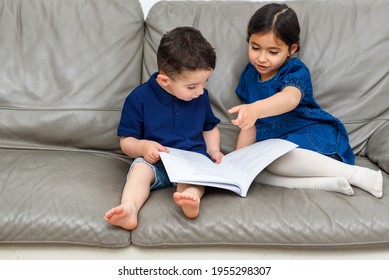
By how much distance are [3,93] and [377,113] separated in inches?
58.4

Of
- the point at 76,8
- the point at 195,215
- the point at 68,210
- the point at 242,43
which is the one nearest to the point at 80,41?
the point at 76,8

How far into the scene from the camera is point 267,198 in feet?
5.01

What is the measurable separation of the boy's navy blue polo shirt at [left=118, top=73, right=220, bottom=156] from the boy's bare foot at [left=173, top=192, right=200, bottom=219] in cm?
39

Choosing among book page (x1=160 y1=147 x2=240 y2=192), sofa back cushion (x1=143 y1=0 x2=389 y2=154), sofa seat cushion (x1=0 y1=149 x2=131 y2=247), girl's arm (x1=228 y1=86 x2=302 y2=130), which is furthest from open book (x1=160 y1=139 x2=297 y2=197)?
sofa back cushion (x1=143 y1=0 x2=389 y2=154)

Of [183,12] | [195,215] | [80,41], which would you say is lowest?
[195,215]

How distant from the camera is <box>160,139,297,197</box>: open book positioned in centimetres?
143

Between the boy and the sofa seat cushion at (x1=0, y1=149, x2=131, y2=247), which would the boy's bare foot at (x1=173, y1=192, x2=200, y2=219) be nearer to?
the boy

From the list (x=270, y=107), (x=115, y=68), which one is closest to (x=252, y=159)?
(x=270, y=107)

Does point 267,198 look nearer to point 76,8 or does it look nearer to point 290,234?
point 290,234

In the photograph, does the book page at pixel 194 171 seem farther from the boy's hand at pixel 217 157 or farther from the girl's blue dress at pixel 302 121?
the girl's blue dress at pixel 302 121

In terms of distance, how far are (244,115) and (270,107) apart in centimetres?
19

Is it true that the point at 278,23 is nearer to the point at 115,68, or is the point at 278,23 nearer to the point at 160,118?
the point at 160,118

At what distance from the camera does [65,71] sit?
6.61ft

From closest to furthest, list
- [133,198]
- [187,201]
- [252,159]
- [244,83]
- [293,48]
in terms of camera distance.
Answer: [187,201]
[133,198]
[252,159]
[293,48]
[244,83]
